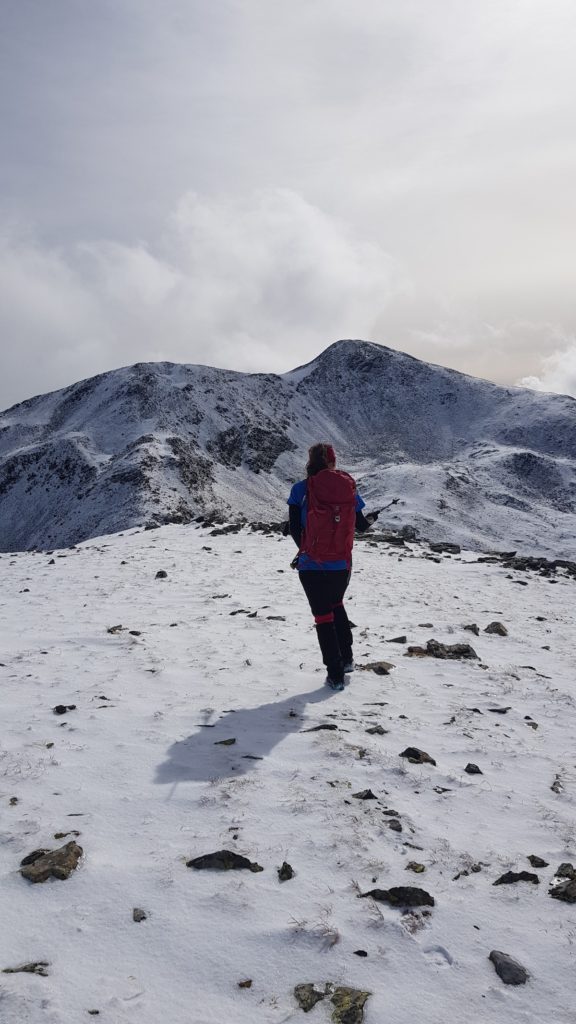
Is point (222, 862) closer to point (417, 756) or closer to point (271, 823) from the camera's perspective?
point (271, 823)

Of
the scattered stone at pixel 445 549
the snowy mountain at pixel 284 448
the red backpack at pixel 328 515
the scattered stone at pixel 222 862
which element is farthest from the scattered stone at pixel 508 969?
the snowy mountain at pixel 284 448

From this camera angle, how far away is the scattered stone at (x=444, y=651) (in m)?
9.00

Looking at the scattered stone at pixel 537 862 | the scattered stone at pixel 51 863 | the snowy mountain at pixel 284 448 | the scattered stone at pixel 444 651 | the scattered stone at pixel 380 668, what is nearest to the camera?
the scattered stone at pixel 51 863

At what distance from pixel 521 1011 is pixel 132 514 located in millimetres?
57060

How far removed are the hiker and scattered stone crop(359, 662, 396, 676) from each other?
72cm

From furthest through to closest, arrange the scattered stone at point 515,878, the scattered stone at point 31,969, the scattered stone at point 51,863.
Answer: the scattered stone at point 515,878
the scattered stone at point 51,863
the scattered stone at point 31,969

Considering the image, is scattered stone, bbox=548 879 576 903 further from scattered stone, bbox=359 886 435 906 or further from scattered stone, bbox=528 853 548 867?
scattered stone, bbox=359 886 435 906

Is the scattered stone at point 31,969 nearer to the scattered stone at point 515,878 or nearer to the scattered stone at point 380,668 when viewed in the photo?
the scattered stone at point 515,878

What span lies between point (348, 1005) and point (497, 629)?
28.7 feet

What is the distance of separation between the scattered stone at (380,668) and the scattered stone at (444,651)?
Answer: 0.83 meters

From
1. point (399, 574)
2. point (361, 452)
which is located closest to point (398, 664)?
point (399, 574)

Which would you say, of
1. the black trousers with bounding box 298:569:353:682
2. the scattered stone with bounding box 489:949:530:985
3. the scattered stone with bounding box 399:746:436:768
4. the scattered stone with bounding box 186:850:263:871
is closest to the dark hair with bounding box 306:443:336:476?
the black trousers with bounding box 298:569:353:682

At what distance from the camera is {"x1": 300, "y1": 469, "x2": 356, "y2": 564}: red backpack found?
7.30 m

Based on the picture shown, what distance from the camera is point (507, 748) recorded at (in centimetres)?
588
